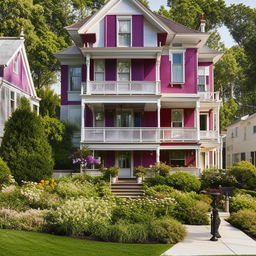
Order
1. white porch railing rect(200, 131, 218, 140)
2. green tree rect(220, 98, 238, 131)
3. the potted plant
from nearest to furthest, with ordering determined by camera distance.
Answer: the potted plant → white porch railing rect(200, 131, 218, 140) → green tree rect(220, 98, 238, 131)

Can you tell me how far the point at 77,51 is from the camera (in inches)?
1272

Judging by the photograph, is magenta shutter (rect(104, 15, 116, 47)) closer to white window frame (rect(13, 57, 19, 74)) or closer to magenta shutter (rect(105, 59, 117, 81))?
magenta shutter (rect(105, 59, 117, 81))

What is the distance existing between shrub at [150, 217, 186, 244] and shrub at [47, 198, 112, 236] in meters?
1.60

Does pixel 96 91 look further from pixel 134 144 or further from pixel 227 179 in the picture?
pixel 227 179

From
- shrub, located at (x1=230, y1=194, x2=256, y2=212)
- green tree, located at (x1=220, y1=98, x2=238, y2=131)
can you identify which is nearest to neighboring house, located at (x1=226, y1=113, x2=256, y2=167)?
green tree, located at (x1=220, y1=98, x2=238, y2=131)

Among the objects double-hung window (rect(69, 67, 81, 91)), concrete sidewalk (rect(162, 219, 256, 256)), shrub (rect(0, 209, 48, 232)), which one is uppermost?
double-hung window (rect(69, 67, 81, 91))

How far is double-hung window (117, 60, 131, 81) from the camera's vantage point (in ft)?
100

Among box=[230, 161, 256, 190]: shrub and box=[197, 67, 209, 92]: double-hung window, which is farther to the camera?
box=[197, 67, 209, 92]: double-hung window

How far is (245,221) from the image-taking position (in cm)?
1639

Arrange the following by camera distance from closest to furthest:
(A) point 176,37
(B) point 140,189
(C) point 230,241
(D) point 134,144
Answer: (C) point 230,241
(B) point 140,189
(D) point 134,144
(A) point 176,37

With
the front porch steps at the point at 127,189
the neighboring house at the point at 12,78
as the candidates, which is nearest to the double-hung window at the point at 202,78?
the front porch steps at the point at 127,189

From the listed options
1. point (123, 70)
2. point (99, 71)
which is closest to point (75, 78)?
point (99, 71)

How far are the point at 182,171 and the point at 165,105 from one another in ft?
20.6

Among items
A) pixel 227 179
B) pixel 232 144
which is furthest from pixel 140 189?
pixel 232 144
